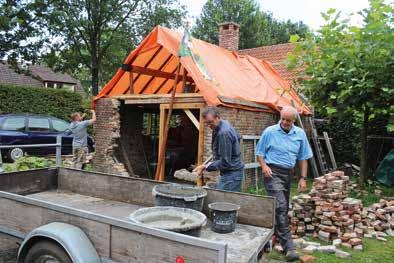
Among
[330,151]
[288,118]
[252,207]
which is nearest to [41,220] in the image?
[252,207]

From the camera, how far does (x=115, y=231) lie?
9.34 feet

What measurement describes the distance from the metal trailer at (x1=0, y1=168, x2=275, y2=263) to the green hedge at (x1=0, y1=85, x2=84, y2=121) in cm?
1366

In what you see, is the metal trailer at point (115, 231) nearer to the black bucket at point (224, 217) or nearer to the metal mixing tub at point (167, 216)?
the black bucket at point (224, 217)

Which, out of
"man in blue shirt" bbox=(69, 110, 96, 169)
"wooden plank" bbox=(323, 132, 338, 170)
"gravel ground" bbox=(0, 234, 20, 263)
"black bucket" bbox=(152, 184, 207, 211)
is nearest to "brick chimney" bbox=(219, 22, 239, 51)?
"wooden plank" bbox=(323, 132, 338, 170)

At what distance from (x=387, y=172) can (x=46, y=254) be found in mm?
9702

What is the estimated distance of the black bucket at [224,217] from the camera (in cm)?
379

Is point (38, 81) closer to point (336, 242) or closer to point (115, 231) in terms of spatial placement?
point (336, 242)

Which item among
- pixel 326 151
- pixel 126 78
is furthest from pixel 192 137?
pixel 326 151

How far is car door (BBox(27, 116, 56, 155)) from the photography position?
507 inches

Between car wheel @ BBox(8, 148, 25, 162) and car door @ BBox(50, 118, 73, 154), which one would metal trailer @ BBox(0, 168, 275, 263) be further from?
car door @ BBox(50, 118, 73, 154)

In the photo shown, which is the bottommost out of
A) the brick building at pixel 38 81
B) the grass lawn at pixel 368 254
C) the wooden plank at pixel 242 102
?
the grass lawn at pixel 368 254

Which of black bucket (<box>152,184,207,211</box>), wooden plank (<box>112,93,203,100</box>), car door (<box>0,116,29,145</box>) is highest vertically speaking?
wooden plank (<box>112,93,203,100</box>)

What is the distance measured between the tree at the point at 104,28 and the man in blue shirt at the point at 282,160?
20.0 m

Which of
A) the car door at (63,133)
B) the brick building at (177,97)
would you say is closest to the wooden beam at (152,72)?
the brick building at (177,97)
